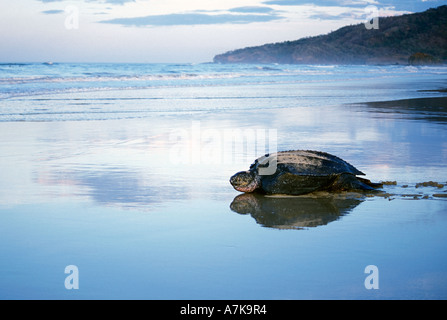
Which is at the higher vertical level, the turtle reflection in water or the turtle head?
the turtle head

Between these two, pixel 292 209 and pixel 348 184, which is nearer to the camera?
pixel 292 209

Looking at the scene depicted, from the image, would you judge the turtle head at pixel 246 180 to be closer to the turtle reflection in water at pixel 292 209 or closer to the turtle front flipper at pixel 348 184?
the turtle reflection in water at pixel 292 209

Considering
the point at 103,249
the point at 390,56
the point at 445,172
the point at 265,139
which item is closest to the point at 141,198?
the point at 103,249

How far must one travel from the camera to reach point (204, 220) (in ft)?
15.8

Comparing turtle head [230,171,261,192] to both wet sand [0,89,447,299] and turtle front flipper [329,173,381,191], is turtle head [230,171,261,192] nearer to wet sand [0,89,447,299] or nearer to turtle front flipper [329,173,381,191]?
wet sand [0,89,447,299]

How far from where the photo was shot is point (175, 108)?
15.4 m

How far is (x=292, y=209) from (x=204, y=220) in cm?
94

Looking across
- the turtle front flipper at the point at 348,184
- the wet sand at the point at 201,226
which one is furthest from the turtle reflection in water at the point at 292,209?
the turtle front flipper at the point at 348,184

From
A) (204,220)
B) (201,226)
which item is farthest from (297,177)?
(201,226)

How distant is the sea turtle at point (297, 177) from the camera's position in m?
5.80

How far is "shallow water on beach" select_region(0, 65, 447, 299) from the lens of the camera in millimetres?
3418

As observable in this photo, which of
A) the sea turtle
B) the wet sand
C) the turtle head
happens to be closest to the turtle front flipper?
the sea turtle

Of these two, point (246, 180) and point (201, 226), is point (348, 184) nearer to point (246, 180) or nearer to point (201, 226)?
point (246, 180)

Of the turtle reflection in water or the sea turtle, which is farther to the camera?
the sea turtle
